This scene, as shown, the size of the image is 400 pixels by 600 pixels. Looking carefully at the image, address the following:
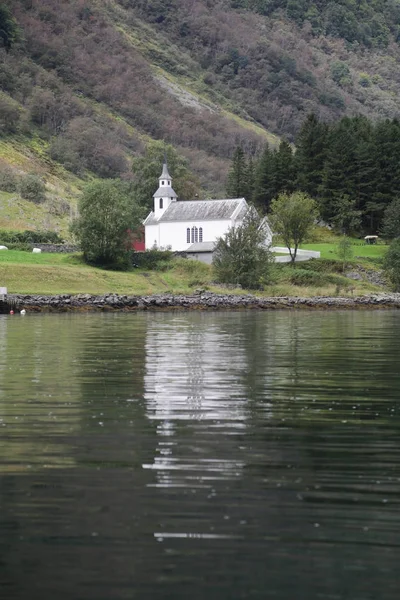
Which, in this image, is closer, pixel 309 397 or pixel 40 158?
pixel 309 397

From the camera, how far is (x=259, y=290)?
281ft

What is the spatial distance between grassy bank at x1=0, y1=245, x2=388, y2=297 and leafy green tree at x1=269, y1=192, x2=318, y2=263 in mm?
2970

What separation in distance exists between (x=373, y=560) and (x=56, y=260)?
7656 centimetres

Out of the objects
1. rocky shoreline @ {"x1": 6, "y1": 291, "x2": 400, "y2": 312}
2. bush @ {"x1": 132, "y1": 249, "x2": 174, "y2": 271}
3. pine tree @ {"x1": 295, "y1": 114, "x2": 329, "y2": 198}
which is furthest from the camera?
pine tree @ {"x1": 295, "y1": 114, "x2": 329, "y2": 198}

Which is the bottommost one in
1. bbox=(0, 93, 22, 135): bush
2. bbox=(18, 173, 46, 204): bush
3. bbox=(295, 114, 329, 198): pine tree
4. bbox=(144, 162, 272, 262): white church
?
bbox=(144, 162, 272, 262): white church

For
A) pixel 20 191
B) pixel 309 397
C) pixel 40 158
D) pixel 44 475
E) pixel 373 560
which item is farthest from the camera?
pixel 40 158

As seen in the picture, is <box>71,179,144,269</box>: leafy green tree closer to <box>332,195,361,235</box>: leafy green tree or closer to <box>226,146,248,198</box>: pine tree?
<box>332,195,361,235</box>: leafy green tree

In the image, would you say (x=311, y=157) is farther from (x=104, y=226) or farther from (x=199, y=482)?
(x=199, y=482)

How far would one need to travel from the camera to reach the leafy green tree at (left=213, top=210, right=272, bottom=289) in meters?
85.3

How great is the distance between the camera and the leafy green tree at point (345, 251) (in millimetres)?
92037

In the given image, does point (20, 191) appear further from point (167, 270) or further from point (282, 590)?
point (282, 590)

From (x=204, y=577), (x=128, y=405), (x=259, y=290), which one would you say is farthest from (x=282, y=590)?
(x=259, y=290)

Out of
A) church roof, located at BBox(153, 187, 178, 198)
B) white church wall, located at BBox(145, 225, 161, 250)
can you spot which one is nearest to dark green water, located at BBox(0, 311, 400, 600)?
white church wall, located at BBox(145, 225, 161, 250)

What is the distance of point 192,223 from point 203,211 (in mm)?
1755
